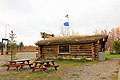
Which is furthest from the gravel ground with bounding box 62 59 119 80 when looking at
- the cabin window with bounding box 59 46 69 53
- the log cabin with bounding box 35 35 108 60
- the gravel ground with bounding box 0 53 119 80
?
the cabin window with bounding box 59 46 69 53

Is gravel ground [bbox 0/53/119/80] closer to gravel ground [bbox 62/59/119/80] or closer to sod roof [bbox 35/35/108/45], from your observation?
gravel ground [bbox 62/59/119/80]

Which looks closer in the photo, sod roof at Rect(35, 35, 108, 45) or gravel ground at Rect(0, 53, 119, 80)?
gravel ground at Rect(0, 53, 119, 80)

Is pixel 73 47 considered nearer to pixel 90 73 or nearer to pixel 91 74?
pixel 90 73

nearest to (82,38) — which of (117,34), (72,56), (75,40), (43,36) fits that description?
(75,40)

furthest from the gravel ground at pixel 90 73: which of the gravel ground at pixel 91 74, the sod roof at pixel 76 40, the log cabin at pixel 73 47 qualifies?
the sod roof at pixel 76 40

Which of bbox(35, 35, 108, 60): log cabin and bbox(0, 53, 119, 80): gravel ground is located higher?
bbox(35, 35, 108, 60): log cabin

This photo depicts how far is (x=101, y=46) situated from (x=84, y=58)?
4863 mm

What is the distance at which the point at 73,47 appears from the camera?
23.5m

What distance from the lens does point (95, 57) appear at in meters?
22.6

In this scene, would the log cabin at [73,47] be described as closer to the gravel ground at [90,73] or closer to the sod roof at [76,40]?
the sod roof at [76,40]

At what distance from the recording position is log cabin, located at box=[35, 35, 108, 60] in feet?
73.7

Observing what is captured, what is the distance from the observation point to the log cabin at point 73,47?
22.5m

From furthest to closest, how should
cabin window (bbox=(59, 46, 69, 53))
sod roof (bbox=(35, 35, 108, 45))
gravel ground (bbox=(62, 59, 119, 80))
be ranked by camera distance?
cabin window (bbox=(59, 46, 69, 53)) < sod roof (bbox=(35, 35, 108, 45)) < gravel ground (bbox=(62, 59, 119, 80))

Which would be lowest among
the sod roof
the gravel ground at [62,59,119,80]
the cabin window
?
the gravel ground at [62,59,119,80]
